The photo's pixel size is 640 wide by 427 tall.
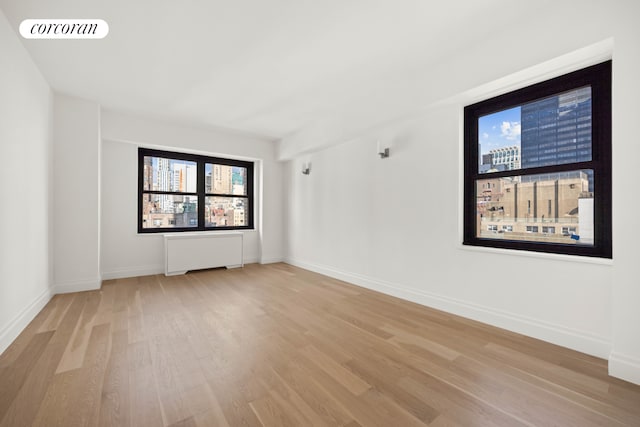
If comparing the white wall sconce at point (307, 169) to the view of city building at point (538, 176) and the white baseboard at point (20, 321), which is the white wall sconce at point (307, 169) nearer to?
the view of city building at point (538, 176)

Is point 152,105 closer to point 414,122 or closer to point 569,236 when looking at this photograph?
point 414,122

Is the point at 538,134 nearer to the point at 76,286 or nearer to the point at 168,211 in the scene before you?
the point at 168,211

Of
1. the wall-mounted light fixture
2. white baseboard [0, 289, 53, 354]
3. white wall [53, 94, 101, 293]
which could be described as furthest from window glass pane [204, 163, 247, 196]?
the wall-mounted light fixture

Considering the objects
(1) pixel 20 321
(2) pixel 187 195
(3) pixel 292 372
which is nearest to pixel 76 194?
(2) pixel 187 195

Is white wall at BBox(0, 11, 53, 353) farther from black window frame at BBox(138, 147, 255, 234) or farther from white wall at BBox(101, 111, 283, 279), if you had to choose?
black window frame at BBox(138, 147, 255, 234)

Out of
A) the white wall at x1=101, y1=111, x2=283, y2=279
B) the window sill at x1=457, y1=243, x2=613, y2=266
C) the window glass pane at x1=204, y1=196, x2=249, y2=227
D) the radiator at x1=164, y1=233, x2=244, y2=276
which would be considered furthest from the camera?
the window glass pane at x1=204, y1=196, x2=249, y2=227

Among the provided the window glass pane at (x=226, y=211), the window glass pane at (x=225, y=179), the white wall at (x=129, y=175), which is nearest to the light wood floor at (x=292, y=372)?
the white wall at (x=129, y=175)

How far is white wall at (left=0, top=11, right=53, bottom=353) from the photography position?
219cm

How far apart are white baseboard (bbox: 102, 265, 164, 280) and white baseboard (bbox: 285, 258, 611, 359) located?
3.53 metres

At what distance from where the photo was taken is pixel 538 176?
2477 millimetres

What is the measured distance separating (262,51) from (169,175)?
3.40 m

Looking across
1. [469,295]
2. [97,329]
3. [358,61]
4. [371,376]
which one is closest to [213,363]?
[371,376]

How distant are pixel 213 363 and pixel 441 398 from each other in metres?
1.48

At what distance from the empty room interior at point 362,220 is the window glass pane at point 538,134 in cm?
2
